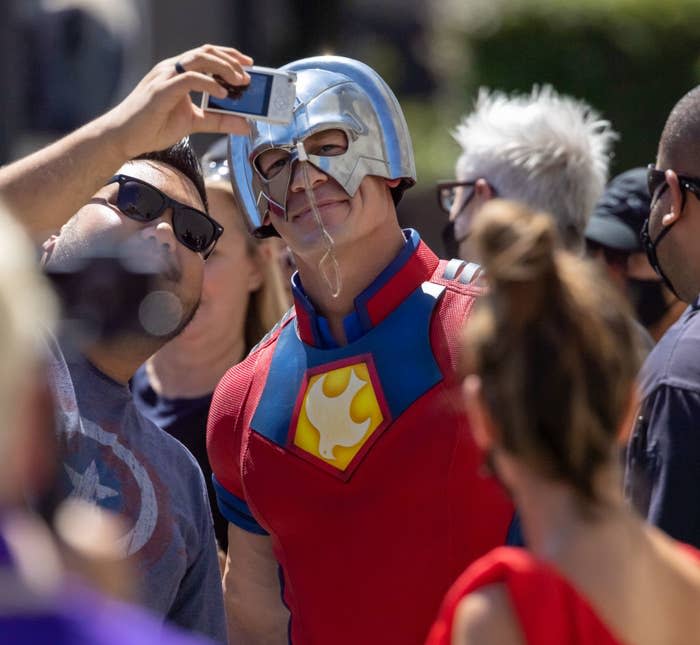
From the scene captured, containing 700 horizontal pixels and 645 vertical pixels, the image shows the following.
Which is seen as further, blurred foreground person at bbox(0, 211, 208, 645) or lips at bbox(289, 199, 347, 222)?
lips at bbox(289, 199, 347, 222)

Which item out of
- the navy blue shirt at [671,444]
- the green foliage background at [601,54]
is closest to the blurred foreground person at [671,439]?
the navy blue shirt at [671,444]

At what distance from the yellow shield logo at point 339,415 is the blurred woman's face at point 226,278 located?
1424 millimetres

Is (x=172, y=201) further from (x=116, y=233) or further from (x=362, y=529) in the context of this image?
(x=362, y=529)

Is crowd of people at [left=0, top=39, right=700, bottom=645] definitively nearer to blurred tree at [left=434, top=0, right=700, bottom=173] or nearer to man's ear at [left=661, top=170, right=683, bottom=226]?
man's ear at [left=661, top=170, right=683, bottom=226]

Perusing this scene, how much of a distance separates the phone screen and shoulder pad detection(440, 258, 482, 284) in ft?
1.83

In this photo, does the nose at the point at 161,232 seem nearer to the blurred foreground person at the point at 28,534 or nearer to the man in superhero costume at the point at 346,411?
the man in superhero costume at the point at 346,411

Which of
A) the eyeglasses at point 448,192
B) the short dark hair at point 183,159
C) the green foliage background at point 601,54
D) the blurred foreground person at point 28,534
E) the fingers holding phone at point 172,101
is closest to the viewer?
the blurred foreground person at point 28,534

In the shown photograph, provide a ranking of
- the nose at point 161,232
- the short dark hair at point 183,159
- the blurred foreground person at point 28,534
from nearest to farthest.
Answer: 1. the blurred foreground person at point 28,534
2. the nose at point 161,232
3. the short dark hair at point 183,159

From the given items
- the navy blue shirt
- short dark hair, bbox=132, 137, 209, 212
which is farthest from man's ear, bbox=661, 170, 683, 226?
short dark hair, bbox=132, 137, 209, 212

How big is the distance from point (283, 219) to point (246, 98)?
34 centimetres

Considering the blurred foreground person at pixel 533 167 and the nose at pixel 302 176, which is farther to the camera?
the blurred foreground person at pixel 533 167

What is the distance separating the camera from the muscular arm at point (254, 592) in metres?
3.46

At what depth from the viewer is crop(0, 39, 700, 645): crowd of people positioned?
1.95m

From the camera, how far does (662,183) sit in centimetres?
352
